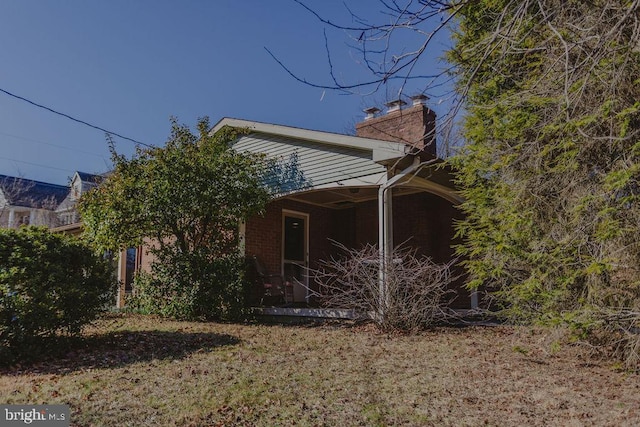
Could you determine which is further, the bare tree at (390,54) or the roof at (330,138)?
the roof at (330,138)

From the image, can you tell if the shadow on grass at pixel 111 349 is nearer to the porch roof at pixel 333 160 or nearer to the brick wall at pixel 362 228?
the brick wall at pixel 362 228

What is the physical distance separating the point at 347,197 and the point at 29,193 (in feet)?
86.3

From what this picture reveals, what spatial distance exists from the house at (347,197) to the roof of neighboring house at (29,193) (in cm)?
1966

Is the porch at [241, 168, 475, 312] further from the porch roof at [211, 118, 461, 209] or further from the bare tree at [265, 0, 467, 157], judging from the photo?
the bare tree at [265, 0, 467, 157]

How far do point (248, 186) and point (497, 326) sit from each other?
5.15 metres

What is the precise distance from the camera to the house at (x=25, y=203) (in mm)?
28719

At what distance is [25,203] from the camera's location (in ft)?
96.6

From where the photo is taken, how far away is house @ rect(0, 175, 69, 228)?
94.2 ft

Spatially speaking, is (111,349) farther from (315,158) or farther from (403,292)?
(315,158)

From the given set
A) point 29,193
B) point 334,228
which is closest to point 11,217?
point 29,193

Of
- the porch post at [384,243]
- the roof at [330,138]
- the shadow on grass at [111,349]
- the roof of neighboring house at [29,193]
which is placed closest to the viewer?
the shadow on grass at [111,349]

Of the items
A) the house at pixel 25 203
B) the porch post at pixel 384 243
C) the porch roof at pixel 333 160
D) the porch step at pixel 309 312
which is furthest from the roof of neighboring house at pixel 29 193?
the porch post at pixel 384 243

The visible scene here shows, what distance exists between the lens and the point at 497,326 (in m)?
8.03

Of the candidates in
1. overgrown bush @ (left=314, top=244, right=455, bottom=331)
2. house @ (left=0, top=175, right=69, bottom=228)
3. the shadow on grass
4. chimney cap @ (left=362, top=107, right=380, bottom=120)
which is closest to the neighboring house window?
the shadow on grass
